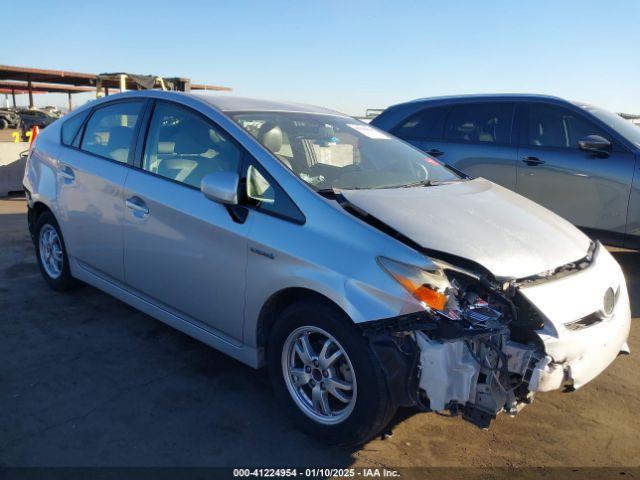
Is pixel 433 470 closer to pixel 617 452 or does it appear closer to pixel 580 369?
pixel 580 369

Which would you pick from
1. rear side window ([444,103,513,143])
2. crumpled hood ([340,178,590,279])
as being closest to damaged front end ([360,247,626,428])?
crumpled hood ([340,178,590,279])

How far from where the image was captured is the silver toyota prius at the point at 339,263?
2426mm

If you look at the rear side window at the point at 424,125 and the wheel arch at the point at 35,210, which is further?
the rear side window at the point at 424,125

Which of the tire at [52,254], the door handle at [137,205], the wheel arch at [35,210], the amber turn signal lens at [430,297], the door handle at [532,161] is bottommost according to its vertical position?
the tire at [52,254]

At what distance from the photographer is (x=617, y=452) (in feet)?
9.33

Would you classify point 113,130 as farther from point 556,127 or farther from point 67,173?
point 556,127

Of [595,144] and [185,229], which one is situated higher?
[595,144]

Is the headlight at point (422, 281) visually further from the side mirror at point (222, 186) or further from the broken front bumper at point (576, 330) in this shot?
the side mirror at point (222, 186)

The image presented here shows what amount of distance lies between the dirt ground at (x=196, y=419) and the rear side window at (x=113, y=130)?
1295mm

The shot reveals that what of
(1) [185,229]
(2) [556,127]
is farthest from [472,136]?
(1) [185,229]

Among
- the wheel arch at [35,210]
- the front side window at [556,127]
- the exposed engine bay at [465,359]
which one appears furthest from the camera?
the front side window at [556,127]

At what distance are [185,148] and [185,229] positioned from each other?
0.59 m

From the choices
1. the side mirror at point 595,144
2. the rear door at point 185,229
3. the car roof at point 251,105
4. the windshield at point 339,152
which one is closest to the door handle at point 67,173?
the rear door at point 185,229

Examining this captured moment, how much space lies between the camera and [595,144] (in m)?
5.68
